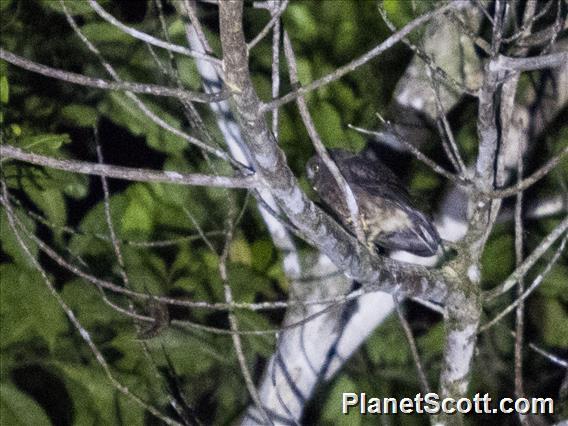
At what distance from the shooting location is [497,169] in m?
1.34

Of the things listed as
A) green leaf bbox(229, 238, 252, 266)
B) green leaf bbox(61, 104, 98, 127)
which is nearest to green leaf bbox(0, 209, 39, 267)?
green leaf bbox(61, 104, 98, 127)

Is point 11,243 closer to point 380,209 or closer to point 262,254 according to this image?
point 262,254

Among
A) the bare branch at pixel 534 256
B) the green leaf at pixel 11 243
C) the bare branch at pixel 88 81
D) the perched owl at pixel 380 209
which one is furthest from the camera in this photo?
the green leaf at pixel 11 243

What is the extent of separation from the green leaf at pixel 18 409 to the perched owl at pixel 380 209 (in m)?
0.86

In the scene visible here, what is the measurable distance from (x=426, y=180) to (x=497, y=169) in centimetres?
77

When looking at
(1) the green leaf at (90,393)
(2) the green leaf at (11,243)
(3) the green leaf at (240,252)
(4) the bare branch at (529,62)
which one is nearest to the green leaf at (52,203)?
(2) the green leaf at (11,243)

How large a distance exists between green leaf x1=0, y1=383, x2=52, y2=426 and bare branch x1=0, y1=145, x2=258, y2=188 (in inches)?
43.4

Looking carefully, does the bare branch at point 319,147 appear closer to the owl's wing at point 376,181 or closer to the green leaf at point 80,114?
the owl's wing at point 376,181

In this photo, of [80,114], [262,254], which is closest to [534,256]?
[262,254]

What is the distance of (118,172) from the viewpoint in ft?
2.82

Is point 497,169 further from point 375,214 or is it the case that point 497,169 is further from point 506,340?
point 506,340

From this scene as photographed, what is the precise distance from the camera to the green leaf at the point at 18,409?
1.84m

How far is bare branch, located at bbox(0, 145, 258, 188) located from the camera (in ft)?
2.71

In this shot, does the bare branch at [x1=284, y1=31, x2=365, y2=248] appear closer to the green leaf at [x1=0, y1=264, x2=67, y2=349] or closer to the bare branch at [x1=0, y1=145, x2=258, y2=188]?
the bare branch at [x1=0, y1=145, x2=258, y2=188]
